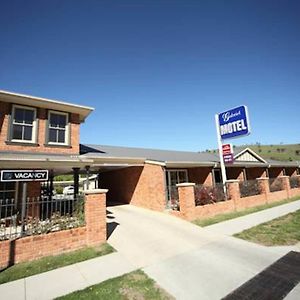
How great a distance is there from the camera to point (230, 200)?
13.6 m

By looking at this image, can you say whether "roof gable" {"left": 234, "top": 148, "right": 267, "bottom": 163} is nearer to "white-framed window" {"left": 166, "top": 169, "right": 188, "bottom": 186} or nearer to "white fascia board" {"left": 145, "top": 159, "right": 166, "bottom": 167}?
"white-framed window" {"left": 166, "top": 169, "right": 188, "bottom": 186}

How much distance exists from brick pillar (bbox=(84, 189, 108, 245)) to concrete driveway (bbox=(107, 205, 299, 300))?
0.58 m

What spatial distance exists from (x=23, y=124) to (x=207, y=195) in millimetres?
10350

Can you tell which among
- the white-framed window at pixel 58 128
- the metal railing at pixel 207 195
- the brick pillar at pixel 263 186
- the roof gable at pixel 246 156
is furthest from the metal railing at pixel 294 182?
the white-framed window at pixel 58 128

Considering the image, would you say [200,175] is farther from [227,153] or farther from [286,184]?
[286,184]

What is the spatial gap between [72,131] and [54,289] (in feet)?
30.2

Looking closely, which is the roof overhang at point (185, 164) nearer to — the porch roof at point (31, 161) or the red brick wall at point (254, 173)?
the porch roof at point (31, 161)

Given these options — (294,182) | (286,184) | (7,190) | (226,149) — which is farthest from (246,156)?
(7,190)

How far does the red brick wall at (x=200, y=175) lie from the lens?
18.1 metres

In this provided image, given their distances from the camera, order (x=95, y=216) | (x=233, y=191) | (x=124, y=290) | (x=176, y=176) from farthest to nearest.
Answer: (x=176, y=176) → (x=233, y=191) → (x=95, y=216) → (x=124, y=290)

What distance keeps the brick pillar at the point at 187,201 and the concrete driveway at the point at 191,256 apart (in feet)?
3.24

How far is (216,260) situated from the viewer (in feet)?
20.9

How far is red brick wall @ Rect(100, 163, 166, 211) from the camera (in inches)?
546

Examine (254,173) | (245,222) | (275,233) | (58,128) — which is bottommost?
(275,233)
